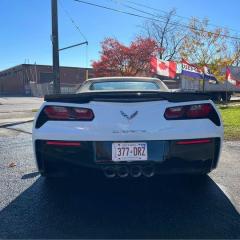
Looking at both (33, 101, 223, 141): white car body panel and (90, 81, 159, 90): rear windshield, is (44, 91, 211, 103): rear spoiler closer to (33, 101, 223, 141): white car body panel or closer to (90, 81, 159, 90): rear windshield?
(33, 101, 223, 141): white car body panel

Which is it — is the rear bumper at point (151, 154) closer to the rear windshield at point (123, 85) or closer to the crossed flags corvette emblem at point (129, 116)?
the crossed flags corvette emblem at point (129, 116)

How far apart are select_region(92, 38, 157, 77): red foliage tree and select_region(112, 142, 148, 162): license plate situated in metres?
31.4

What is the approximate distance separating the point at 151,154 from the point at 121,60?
31996mm

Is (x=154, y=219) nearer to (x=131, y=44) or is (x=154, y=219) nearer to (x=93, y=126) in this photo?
(x=93, y=126)

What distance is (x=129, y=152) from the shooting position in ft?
11.2

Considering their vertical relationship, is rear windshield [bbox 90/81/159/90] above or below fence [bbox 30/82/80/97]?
above

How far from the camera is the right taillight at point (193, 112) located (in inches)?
137

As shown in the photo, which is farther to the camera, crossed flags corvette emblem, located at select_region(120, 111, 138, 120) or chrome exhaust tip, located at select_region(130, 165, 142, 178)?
chrome exhaust tip, located at select_region(130, 165, 142, 178)

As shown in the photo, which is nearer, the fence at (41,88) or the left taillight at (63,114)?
the left taillight at (63,114)

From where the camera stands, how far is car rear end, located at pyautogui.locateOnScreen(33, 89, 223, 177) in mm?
3387

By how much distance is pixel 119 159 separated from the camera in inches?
135

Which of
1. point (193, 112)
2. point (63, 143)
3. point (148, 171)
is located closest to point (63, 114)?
point (63, 143)

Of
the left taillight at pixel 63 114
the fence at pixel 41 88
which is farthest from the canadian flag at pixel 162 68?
the fence at pixel 41 88

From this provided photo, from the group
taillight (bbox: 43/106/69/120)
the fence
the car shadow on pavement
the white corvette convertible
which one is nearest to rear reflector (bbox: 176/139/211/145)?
the white corvette convertible
